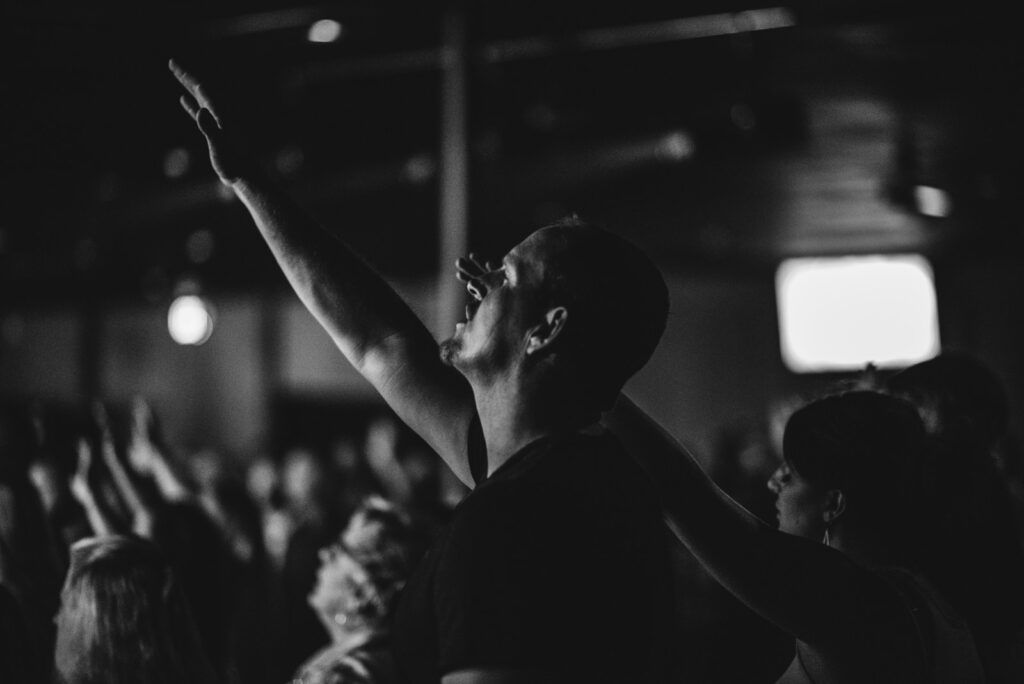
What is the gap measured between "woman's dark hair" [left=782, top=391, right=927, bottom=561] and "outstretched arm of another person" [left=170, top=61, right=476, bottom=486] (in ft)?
1.87

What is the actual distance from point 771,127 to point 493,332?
16.7 ft

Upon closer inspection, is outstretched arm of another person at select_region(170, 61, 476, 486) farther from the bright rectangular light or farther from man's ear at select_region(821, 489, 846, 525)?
the bright rectangular light

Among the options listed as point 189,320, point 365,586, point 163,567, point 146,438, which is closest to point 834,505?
point 163,567

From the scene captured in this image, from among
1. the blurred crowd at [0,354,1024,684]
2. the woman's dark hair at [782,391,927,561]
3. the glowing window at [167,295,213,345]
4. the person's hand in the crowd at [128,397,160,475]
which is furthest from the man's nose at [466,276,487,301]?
the glowing window at [167,295,213,345]

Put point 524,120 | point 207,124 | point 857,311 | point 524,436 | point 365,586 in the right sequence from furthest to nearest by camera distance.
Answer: point 857,311 < point 524,120 < point 365,586 < point 207,124 < point 524,436

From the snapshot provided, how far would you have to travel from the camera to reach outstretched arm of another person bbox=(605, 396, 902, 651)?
1.49m

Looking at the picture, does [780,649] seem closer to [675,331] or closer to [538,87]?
[538,87]

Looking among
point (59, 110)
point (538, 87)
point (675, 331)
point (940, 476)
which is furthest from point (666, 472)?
point (675, 331)

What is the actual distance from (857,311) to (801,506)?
11.5m

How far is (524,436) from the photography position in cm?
138

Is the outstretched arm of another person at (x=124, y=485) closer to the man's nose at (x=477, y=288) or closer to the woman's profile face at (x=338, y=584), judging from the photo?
the woman's profile face at (x=338, y=584)

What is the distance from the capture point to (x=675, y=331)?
554 inches

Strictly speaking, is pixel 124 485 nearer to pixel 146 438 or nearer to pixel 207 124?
pixel 146 438

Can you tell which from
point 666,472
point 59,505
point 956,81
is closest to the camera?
point 666,472
